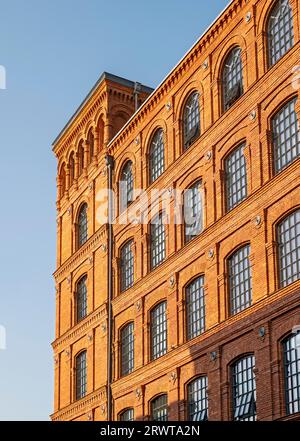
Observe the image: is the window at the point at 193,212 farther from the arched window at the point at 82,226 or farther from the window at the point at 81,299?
the arched window at the point at 82,226

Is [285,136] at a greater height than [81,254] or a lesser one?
lesser

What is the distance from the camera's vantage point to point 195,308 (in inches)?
1387

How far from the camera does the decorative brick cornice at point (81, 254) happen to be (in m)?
43.9

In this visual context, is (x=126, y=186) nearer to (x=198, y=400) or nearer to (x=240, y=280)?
(x=240, y=280)

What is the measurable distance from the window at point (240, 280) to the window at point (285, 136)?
3232 millimetres

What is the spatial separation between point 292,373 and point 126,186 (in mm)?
16279

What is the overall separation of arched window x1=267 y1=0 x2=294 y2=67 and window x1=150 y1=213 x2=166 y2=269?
30.3 feet

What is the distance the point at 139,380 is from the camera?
38.3 m

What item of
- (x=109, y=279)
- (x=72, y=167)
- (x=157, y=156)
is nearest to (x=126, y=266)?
(x=109, y=279)

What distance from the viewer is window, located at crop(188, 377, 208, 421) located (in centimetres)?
3350

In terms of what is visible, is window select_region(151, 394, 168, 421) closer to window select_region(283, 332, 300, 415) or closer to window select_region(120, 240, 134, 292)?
window select_region(120, 240, 134, 292)

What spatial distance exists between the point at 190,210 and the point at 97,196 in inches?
368

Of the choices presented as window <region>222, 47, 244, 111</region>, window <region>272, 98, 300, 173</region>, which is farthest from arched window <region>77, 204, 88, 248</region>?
window <region>272, 98, 300, 173</region>
